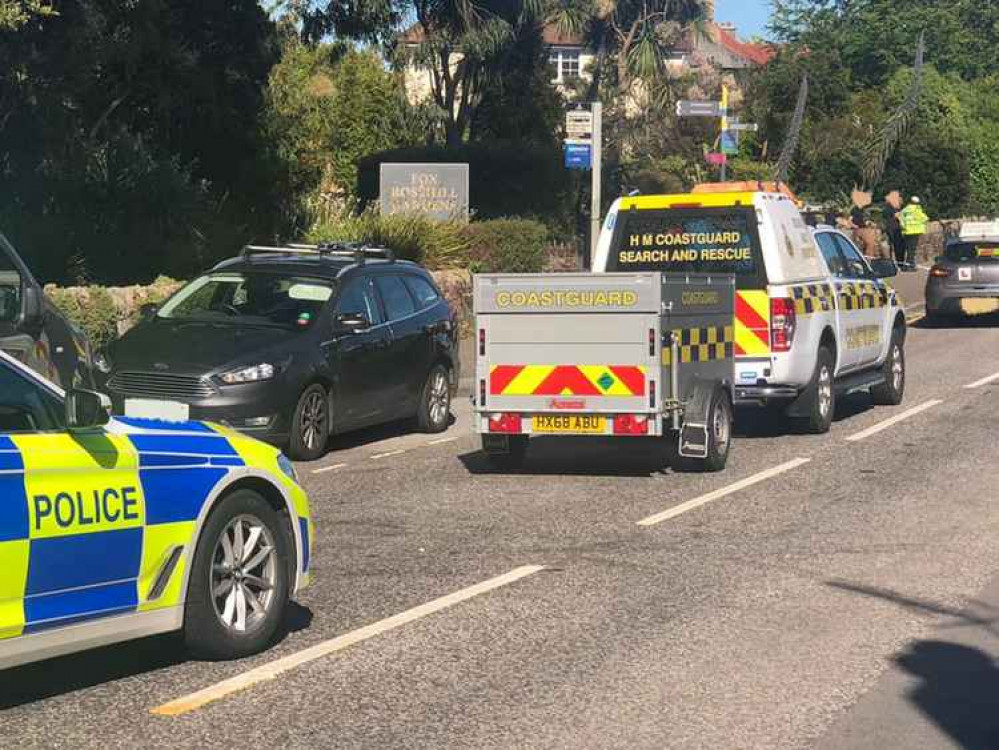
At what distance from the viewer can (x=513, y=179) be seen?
3231 centimetres

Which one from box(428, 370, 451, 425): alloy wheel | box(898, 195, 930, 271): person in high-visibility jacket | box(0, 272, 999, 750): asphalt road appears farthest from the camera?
box(898, 195, 930, 271): person in high-visibility jacket

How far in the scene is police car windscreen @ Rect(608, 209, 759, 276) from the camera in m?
14.5

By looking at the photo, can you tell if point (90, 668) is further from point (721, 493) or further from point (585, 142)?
point (585, 142)

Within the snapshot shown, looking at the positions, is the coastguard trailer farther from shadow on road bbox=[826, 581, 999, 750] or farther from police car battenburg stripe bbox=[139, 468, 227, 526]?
police car battenburg stripe bbox=[139, 468, 227, 526]

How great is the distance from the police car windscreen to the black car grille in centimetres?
388

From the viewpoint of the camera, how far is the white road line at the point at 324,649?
6441 millimetres

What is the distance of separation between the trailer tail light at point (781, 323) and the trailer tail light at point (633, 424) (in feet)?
8.49

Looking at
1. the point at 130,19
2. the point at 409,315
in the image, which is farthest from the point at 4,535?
the point at 130,19

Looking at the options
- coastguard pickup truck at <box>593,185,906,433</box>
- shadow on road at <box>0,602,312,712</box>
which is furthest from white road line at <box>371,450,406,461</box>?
shadow on road at <box>0,602,312,712</box>

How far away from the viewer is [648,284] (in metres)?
12.1

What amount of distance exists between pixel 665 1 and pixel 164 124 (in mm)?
21757

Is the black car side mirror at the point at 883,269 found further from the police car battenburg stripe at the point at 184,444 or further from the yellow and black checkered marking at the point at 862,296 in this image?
the police car battenburg stripe at the point at 184,444

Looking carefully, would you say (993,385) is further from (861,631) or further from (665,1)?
(665,1)

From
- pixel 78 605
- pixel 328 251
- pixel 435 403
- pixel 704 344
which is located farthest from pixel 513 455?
pixel 78 605
